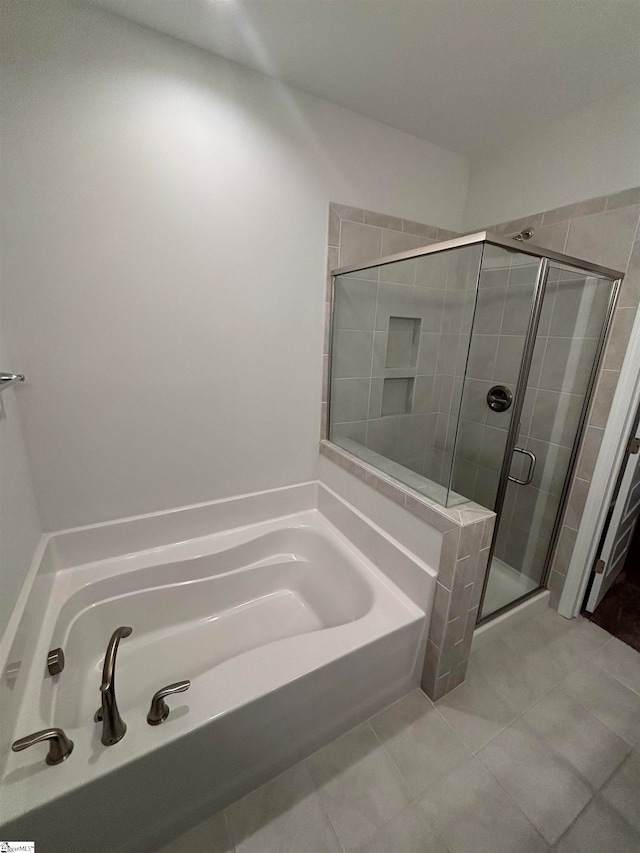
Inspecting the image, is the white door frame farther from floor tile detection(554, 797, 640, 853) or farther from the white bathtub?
the white bathtub

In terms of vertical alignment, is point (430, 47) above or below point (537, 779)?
above

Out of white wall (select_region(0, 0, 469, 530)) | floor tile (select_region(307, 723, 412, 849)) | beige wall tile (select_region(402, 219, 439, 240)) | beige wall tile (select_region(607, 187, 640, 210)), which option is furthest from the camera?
beige wall tile (select_region(402, 219, 439, 240))

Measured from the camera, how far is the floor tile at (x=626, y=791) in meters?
1.06

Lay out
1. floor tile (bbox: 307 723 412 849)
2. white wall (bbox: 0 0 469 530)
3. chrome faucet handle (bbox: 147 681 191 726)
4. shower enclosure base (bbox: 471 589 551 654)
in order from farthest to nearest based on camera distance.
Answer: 1. shower enclosure base (bbox: 471 589 551 654)
2. white wall (bbox: 0 0 469 530)
3. floor tile (bbox: 307 723 412 849)
4. chrome faucet handle (bbox: 147 681 191 726)

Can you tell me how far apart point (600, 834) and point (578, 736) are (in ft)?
0.94

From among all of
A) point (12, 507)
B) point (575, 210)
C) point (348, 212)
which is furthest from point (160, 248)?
point (575, 210)

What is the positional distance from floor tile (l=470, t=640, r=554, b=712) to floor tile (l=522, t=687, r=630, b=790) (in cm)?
4

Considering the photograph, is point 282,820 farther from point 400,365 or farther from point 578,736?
point 400,365

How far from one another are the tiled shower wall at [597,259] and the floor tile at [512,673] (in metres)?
0.48

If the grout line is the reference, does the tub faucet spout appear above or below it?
above

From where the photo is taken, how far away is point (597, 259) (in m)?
1.51

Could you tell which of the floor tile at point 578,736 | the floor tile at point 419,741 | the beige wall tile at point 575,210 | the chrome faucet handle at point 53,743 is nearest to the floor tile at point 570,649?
the floor tile at point 578,736

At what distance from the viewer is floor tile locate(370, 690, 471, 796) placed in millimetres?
1145

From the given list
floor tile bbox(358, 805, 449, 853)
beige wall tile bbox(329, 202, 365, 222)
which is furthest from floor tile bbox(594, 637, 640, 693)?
beige wall tile bbox(329, 202, 365, 222)
